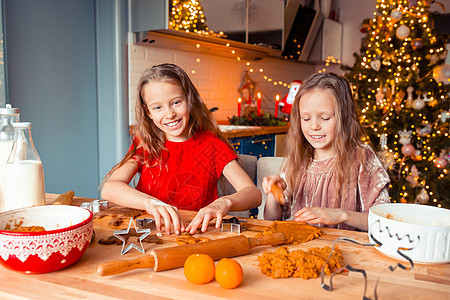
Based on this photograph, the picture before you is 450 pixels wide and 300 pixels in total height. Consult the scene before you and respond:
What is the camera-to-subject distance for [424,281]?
670mm

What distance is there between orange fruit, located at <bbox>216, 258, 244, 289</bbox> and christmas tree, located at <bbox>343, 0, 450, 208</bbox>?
103 inches

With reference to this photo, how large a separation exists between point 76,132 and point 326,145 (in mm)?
1829

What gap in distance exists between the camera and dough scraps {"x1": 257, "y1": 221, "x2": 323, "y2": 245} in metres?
0.86

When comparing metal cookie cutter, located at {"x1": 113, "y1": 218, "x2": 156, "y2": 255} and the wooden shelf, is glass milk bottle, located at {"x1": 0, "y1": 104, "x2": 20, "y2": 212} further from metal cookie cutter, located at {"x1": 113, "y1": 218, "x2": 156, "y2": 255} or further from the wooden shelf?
the wooden shelf

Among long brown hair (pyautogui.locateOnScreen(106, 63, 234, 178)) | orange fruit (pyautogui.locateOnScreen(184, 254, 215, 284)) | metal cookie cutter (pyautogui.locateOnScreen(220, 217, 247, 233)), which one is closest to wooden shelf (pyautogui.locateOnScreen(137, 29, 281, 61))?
long brown hair (pyautogui.locateOnScreen(106, 63, 234, 178))

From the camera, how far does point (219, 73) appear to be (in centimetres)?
356

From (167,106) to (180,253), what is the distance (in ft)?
2.71

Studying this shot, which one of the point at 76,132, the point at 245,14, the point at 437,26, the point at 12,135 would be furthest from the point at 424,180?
the point at 12,135

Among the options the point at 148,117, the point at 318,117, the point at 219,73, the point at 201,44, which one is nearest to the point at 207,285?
the point at 318,117

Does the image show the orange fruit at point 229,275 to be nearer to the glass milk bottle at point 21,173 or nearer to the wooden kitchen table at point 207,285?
the wooden kitchen table at point 207,285

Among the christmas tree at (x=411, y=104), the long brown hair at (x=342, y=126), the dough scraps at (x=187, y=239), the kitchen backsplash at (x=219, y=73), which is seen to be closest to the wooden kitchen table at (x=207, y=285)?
the dough scraps at (x=187, y=239)

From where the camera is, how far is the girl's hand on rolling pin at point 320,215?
37.9 inches

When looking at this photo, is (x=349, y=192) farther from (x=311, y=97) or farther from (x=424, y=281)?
(x=424, y=281)

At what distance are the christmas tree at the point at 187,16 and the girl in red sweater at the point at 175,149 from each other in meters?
1.20
